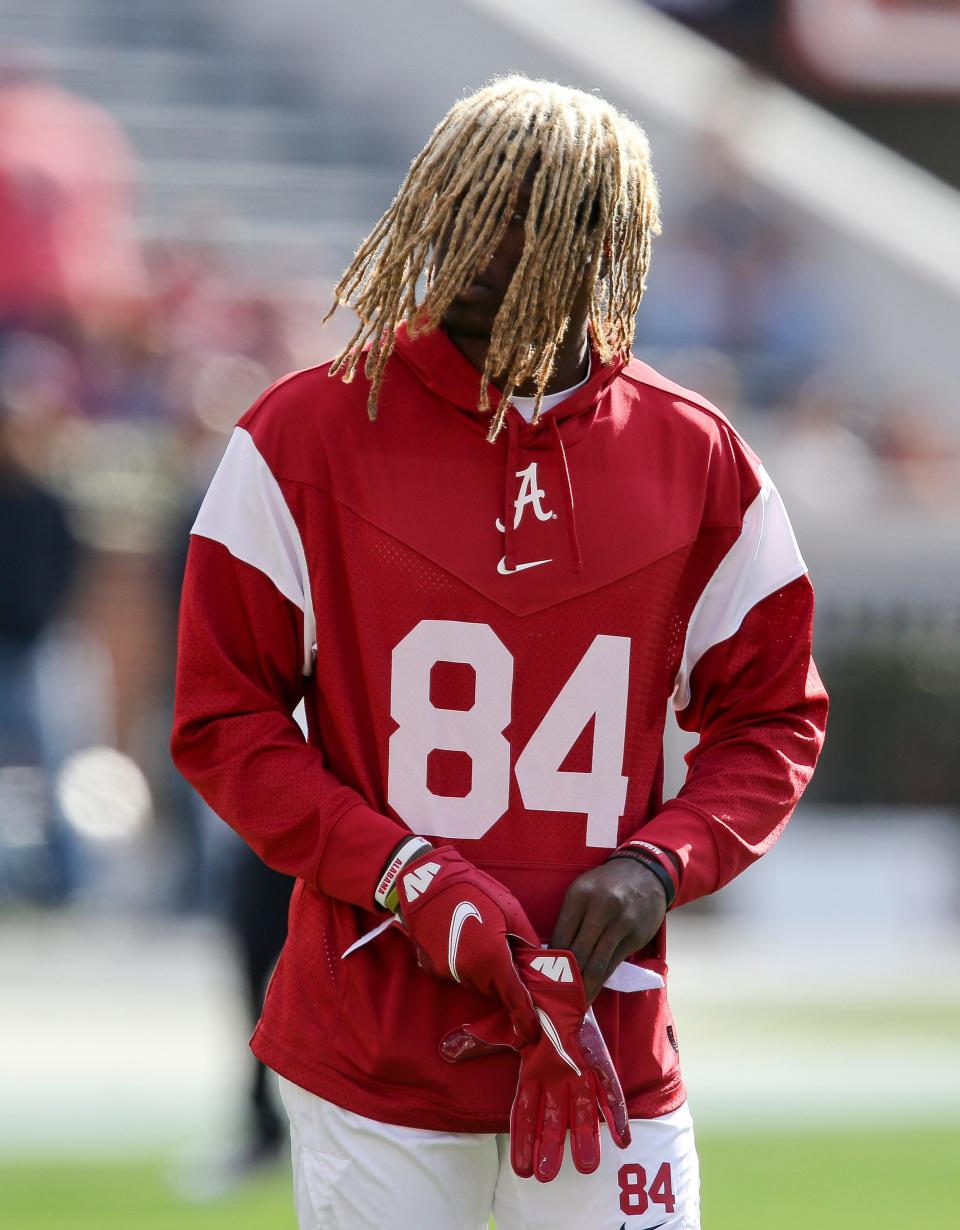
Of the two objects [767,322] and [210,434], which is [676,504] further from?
[767,322]

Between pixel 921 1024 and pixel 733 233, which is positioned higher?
pixel 733 233

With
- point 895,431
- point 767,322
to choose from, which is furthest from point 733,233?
point 895,431

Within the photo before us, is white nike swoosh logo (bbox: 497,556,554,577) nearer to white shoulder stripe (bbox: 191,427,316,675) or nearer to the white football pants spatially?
white shoulder stripe (bbox: 191,427,316,675)

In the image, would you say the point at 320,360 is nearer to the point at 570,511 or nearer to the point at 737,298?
the point at 737,298

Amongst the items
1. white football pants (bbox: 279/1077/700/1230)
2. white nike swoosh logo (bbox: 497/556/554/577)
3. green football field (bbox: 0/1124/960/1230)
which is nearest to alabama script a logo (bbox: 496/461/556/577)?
white nike swoosh logo (bbox: 497/556/554/577)

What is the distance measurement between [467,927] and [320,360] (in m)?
8.56

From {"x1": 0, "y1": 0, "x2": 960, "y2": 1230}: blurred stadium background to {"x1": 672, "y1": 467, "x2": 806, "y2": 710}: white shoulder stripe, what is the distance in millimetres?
2593

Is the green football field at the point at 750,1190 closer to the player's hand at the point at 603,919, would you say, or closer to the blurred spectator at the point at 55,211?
the player's hand at the point at 603,919

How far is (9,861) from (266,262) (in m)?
5.43

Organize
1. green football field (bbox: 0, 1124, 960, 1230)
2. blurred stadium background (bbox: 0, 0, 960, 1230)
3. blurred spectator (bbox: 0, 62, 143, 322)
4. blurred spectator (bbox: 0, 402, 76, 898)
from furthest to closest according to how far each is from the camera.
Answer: blurred spectator (bbox: 0, 62, 143, 322)
blurred spectator (bbox: 0, 402, 76, 898)
blurred stadium background (bbox: 0, 0, 960, 1230)
green football field (bbox: 0, 1124, 960, 1230)

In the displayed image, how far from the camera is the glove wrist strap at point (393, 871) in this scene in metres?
2.24

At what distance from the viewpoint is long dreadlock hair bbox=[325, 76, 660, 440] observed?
226 centimetres

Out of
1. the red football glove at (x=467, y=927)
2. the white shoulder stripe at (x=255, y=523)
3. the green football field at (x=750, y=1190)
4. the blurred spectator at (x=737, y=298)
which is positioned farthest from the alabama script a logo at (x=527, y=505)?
the blurred spectator at (x=737, y=298)

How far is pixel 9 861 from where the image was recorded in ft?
26.2
